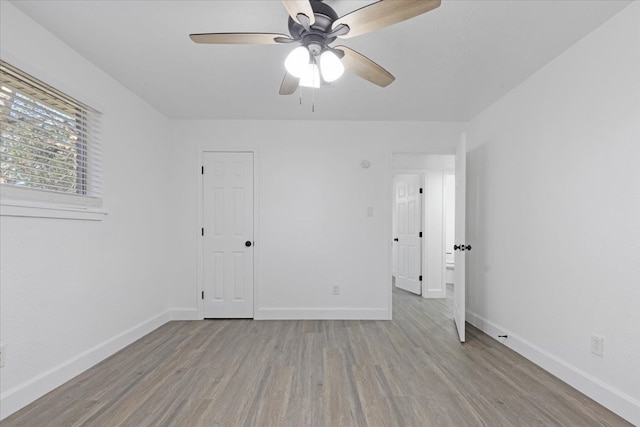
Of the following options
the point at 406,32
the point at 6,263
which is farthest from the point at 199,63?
the point at 6,263

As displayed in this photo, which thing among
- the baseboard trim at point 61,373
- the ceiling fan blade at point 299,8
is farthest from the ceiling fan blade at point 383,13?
the baseboard trim at point 61,373

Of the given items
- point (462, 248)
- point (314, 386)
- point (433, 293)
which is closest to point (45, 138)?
point (314, 386)

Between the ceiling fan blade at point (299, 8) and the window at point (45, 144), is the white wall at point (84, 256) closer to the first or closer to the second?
the window at point (45, 144)

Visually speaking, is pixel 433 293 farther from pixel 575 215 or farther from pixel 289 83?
pixel 289 83

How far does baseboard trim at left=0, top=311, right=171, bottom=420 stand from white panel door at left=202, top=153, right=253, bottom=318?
2.89ft

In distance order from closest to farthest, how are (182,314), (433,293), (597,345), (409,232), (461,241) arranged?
1. (597,345)
2. (461,241)
3. (182,314)
4. (433,293)
5. (409,232)

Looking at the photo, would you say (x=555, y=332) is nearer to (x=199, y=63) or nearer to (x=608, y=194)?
(x=608, y=194)

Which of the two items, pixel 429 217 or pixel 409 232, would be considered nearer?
pixel 429 217

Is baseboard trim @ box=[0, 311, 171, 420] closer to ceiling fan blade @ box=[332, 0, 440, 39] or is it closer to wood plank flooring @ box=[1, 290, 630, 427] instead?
wood plank flooring @ box=[1, 290, 630, 427]

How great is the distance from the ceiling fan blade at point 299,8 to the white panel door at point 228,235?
257cm

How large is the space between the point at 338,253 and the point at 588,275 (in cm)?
238

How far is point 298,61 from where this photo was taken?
1.77 meters

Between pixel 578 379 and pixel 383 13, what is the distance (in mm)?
2625

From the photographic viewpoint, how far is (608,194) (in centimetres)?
200
